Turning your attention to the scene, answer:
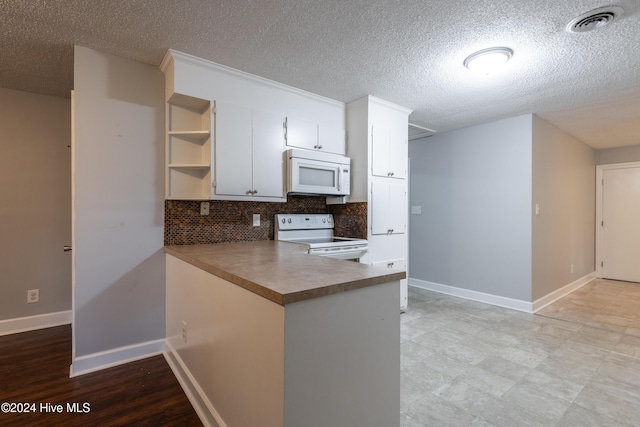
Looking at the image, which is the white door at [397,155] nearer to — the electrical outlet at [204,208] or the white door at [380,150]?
the white door at [380,150]

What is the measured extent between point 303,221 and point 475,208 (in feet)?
7.87

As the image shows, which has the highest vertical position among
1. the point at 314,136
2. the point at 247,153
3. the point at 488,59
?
the point at 488,59

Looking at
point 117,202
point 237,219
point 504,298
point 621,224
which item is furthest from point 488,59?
point 621,224

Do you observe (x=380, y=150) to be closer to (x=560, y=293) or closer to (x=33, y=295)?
(x=560, y=293)

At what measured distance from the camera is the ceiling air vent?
67.9 inches

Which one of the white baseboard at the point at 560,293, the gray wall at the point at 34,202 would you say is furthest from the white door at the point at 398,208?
the gray wall at the point at 34,202

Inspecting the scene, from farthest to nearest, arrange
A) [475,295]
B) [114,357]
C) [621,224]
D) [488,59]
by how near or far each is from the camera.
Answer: [621,224], [475,295], [114,357], [488,59]

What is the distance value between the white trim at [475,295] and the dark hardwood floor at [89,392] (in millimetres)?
3606

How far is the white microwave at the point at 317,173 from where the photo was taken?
2824mm

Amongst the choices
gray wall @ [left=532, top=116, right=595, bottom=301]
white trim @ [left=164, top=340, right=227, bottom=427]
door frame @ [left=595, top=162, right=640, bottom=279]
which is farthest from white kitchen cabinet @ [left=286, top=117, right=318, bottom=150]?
door frame @ [left=595, top=162, right=640, bottom=279]

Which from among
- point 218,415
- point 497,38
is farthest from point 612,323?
point 218,415

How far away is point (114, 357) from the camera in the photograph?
2.30m

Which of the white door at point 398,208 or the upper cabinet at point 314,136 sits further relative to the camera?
the white door at point 398,208

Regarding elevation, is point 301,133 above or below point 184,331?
above
